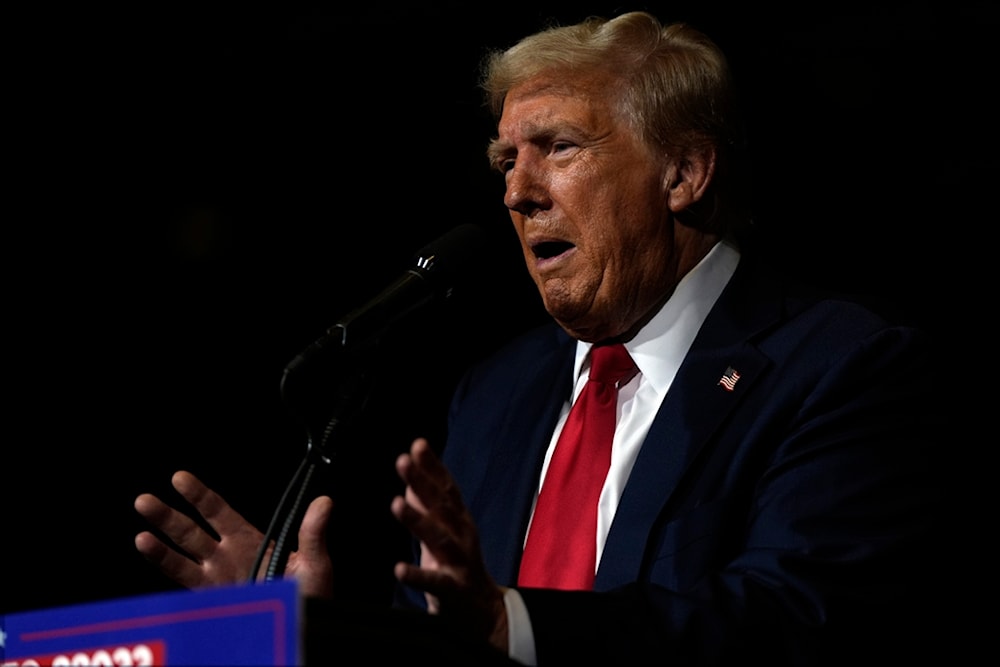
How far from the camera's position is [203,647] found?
1.21m

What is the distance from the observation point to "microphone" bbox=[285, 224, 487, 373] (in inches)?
68.0

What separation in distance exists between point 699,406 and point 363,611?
107 cm

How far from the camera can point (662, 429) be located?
2.30 meters

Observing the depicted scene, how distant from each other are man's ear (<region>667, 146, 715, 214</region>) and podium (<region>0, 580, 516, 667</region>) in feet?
4.75

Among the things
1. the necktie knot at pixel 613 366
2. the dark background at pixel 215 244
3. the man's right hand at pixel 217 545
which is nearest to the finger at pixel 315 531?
the man's right hand at pixel 217 545

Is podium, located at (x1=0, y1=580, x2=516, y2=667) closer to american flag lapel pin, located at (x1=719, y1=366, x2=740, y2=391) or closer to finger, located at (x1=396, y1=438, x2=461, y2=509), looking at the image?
finger, located at (x1=396, y1=438, x2=461, y2=509)

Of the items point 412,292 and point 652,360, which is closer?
point 412,292

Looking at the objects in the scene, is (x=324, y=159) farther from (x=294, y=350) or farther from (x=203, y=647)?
(x=203, y=647)

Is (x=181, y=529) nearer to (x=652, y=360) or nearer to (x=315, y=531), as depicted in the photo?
(x=315, y=531)

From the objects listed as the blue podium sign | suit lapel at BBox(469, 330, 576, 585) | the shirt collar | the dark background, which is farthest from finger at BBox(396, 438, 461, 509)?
the dark background

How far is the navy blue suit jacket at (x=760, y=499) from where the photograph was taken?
71.4 inches

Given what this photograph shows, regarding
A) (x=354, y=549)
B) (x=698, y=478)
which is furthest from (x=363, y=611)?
(x=354, y=549)

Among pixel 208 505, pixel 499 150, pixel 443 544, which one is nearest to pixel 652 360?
pixel 499 150

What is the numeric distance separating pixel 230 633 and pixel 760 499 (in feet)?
3.86
